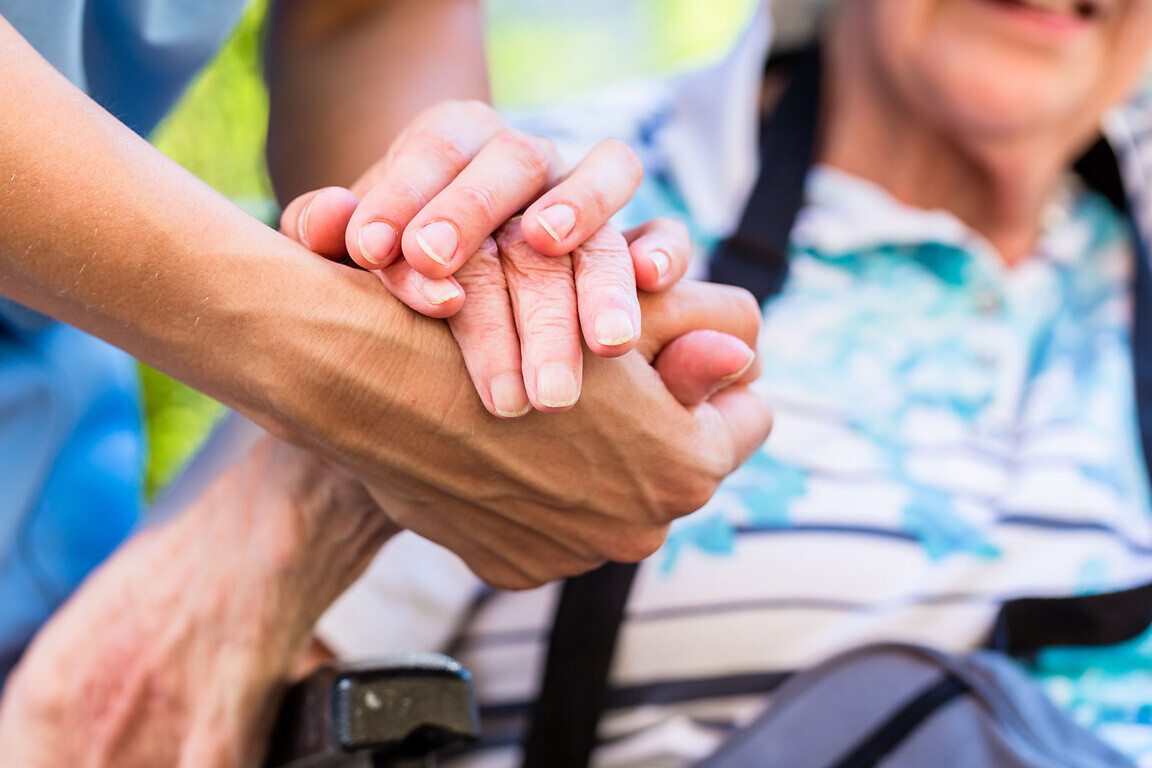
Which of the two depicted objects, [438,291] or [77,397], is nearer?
[438,291]

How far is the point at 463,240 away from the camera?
41cm

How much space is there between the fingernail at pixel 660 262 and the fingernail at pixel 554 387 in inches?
3.8

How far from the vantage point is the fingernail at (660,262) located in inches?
18.4

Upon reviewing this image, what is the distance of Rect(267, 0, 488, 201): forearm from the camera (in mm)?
647

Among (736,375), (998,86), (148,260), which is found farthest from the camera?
(998,86)

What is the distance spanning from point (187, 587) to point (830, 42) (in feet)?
2.34

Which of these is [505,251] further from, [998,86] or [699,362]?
[998,86]

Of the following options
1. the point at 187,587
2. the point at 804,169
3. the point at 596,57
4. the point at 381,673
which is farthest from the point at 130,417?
the point at 596,57

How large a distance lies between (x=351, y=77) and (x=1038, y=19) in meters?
0.53

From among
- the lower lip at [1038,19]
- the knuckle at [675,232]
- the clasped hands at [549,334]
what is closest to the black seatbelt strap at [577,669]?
the clasped hands at [549,334]

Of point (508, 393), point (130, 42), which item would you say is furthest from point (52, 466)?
point (508, 393)

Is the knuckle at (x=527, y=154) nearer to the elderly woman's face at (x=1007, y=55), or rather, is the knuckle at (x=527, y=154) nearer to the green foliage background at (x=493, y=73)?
the green foliage background at (x=493, y=73)

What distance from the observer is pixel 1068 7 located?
786mm

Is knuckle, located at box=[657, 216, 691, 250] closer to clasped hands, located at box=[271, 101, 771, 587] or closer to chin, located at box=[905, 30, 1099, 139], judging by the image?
clasped hands, located at box=[271, 101, 771, 587]
